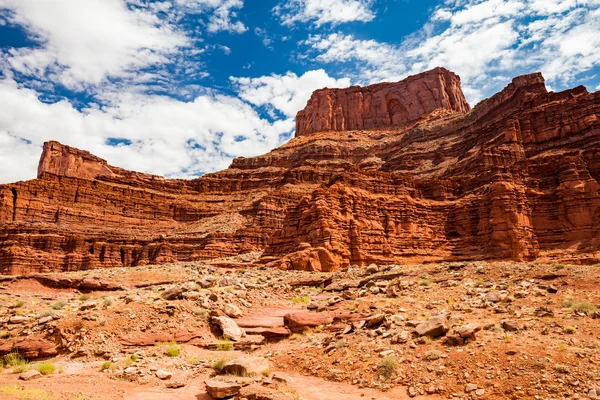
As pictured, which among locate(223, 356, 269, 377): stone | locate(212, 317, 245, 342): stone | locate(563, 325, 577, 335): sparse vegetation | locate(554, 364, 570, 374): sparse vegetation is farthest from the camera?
locate(212, 317, 245, 342): stone

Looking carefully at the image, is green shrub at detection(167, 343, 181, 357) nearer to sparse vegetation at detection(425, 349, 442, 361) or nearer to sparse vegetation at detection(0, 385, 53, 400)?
sparse vegetation at detection(0, 385, 53, 400)

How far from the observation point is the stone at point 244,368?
918 centimetres

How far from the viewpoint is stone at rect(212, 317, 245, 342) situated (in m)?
12.9

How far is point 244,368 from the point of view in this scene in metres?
9.20

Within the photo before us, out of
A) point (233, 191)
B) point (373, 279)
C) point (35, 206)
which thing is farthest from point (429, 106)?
point (373, 279)

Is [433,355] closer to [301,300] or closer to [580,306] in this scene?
[580,306]

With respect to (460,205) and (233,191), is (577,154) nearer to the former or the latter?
(460,205)

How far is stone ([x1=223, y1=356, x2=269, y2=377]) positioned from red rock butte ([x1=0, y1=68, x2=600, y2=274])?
21.9 metres

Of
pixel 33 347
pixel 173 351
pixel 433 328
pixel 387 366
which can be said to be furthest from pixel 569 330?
pixel 33 347

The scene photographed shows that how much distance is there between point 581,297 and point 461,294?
3601 mm

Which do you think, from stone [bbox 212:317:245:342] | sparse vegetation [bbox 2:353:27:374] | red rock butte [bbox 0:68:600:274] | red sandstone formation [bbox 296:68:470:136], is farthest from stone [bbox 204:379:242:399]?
red sandstone formation [bbox 296:68:470:136]

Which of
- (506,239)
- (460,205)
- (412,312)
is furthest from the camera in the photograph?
(460,205)

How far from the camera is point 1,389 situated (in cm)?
746

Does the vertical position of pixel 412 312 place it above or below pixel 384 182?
below
